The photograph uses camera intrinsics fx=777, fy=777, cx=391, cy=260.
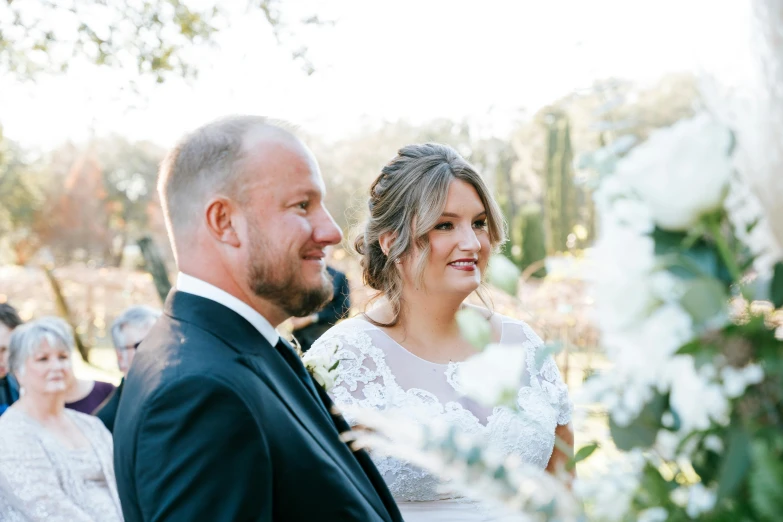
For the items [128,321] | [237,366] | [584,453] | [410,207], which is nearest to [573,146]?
[128,321]

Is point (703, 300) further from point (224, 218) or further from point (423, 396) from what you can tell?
point (423, 396)

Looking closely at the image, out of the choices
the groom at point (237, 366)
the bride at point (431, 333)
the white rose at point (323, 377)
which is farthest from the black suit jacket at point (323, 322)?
the groom at point (237, 366)

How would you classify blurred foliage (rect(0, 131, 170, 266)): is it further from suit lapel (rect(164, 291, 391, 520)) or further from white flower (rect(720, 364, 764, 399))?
white flower (rect(720, 364, 764, 399))

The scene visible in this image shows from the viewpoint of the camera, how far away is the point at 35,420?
4.59 metres

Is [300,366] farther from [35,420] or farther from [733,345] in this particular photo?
[35,420]

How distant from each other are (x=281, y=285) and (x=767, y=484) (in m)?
1.22

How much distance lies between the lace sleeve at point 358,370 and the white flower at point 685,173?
2306 millimetres

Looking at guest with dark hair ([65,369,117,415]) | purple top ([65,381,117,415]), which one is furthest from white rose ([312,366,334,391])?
purple top ([65,381,117,415])

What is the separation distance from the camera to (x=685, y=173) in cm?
83

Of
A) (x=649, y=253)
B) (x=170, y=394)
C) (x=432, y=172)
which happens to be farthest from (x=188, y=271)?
(x=432, y=172)

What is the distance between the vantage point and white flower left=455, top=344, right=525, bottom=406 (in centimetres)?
91

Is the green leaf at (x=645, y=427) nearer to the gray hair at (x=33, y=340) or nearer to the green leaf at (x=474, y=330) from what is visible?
the green leaf at (x=474, y=330)

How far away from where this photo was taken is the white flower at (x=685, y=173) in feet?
2.70

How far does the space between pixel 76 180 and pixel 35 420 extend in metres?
37.3
